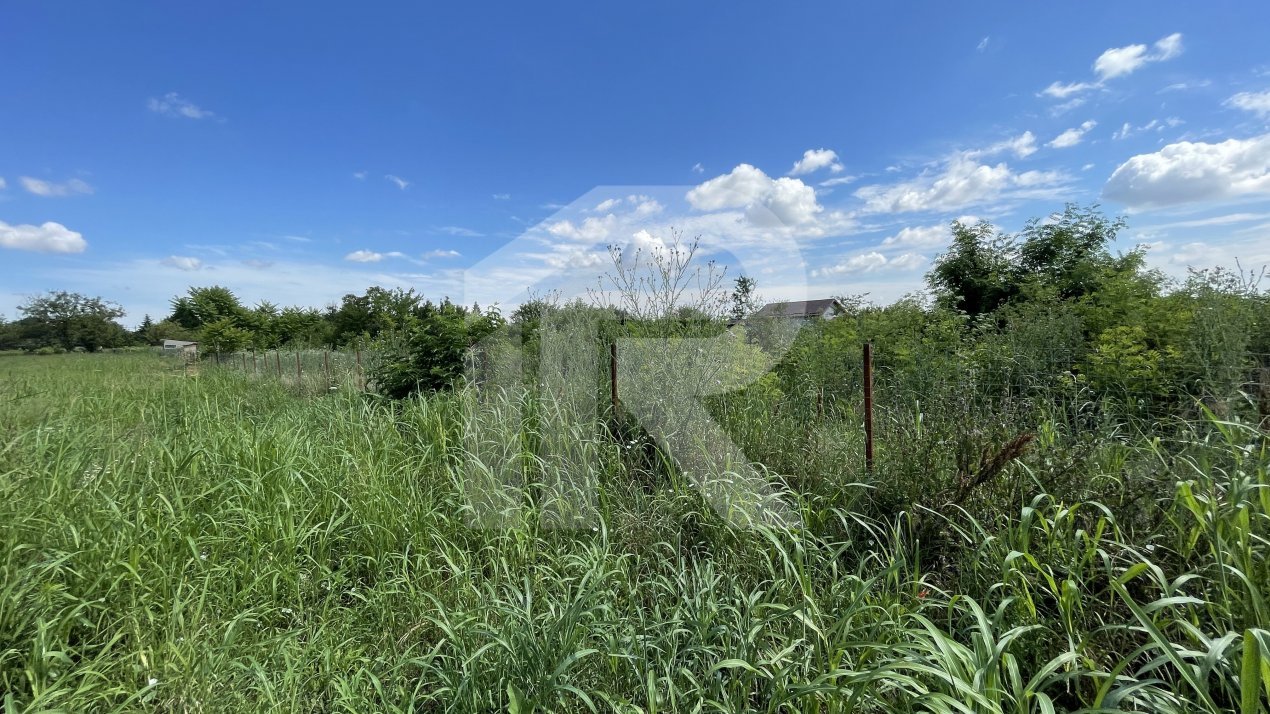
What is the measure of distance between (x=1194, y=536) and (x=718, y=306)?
86.5 inches

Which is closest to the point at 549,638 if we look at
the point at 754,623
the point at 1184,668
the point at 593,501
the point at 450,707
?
the point at 450,707

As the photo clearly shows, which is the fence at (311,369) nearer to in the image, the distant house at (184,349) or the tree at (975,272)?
the distant house at (184,349)

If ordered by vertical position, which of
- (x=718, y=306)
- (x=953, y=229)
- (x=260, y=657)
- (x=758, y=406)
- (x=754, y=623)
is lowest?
(x=260, y=657)

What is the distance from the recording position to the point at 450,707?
1.39 meters

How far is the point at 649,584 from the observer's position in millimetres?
1903

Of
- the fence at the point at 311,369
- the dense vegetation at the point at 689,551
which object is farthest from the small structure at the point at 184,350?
the dense vegetation at the point at 689,551

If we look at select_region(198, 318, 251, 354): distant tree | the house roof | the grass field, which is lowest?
the grass field

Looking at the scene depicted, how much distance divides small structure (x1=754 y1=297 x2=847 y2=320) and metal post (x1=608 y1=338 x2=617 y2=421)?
3.38 feet

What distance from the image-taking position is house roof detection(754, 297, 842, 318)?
11.8ft

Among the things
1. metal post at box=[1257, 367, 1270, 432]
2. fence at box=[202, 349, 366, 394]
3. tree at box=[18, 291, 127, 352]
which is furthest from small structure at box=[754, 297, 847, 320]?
tree at box=[18, 291, 127, 352]

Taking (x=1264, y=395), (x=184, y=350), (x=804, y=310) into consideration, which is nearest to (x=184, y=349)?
(x=184, y=350)

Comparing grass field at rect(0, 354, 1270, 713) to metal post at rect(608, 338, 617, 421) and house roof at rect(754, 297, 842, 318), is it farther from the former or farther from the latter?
house roof at rect(754, 297, 842, 318)

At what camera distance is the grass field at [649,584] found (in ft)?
4.00

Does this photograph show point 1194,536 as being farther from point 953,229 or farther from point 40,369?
point 40,369
